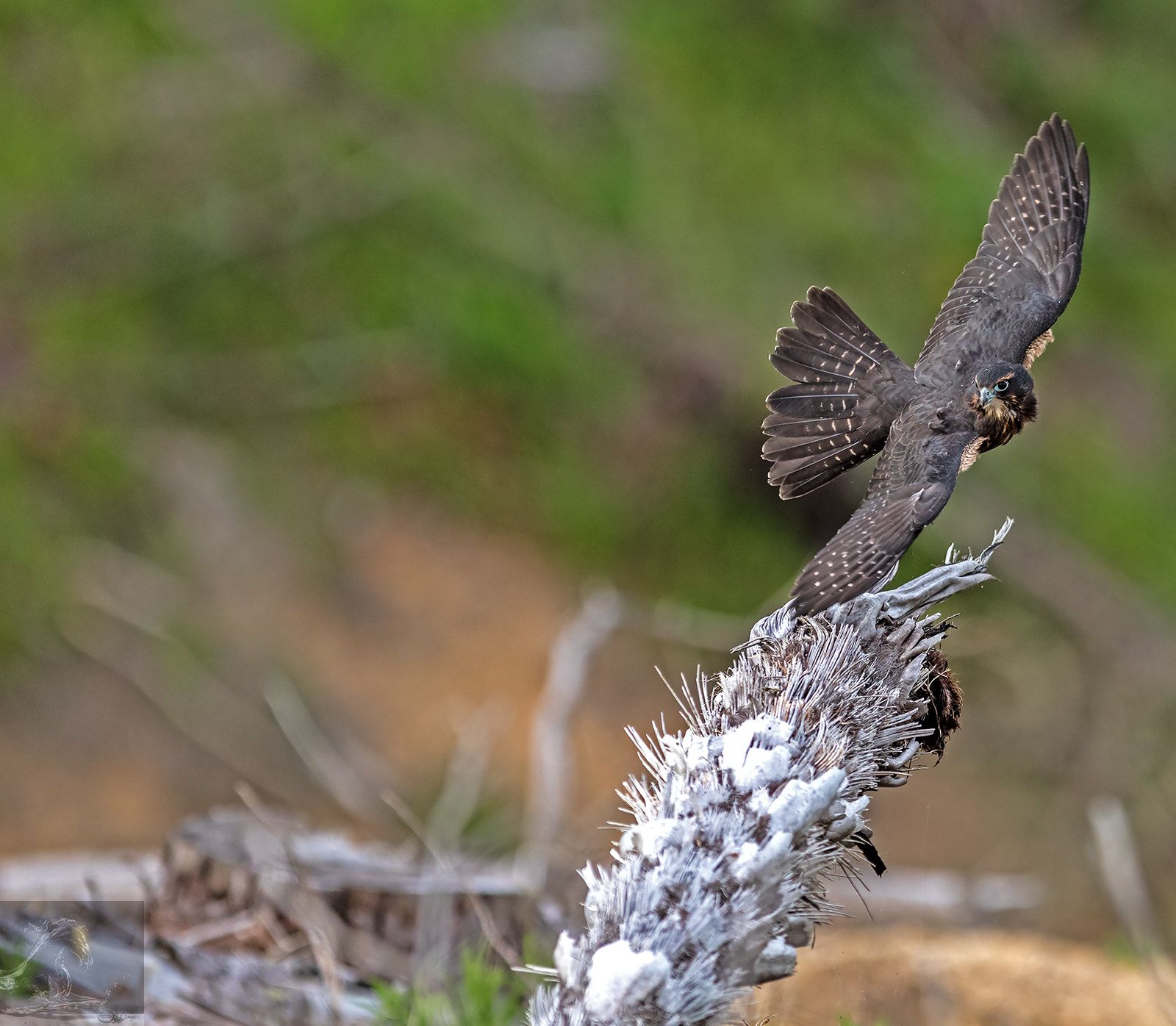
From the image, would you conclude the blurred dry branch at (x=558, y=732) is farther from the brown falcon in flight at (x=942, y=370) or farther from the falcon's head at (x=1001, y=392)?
the falcon's head at (x=1001, y=392)

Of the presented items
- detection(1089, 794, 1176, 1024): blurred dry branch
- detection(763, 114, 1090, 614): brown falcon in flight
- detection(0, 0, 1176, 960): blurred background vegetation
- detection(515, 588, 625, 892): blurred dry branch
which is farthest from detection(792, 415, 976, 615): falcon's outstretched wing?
detection(0, 0, 1176, 960): blurred background vegetation

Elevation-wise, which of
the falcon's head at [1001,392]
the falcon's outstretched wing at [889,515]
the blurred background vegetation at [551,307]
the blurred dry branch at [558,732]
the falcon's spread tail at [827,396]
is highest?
the blurred background vegetation at [551,307]

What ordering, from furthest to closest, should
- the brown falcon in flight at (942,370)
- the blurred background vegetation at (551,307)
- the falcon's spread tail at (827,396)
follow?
the blurred background vegetation at (551,307) < the falcon's spread tail at (827,396) < the brown falcon in flight at (942,370)

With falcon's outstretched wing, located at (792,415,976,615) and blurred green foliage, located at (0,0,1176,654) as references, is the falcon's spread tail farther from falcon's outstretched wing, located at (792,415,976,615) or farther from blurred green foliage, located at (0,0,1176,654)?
blurred green foliage, located at (0,0,1176,654)

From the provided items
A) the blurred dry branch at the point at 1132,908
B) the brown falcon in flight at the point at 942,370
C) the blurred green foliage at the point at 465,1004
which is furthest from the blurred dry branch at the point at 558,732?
the brown falcon in flight at the point at 942,370

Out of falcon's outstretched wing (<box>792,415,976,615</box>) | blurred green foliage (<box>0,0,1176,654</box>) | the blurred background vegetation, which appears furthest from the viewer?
blurred green foliage (<box>0,0,1176,654</box>)

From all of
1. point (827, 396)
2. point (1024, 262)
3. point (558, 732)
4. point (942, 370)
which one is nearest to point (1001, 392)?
point (942, 370)

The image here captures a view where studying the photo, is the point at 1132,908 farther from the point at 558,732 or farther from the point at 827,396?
the point at 827,396
